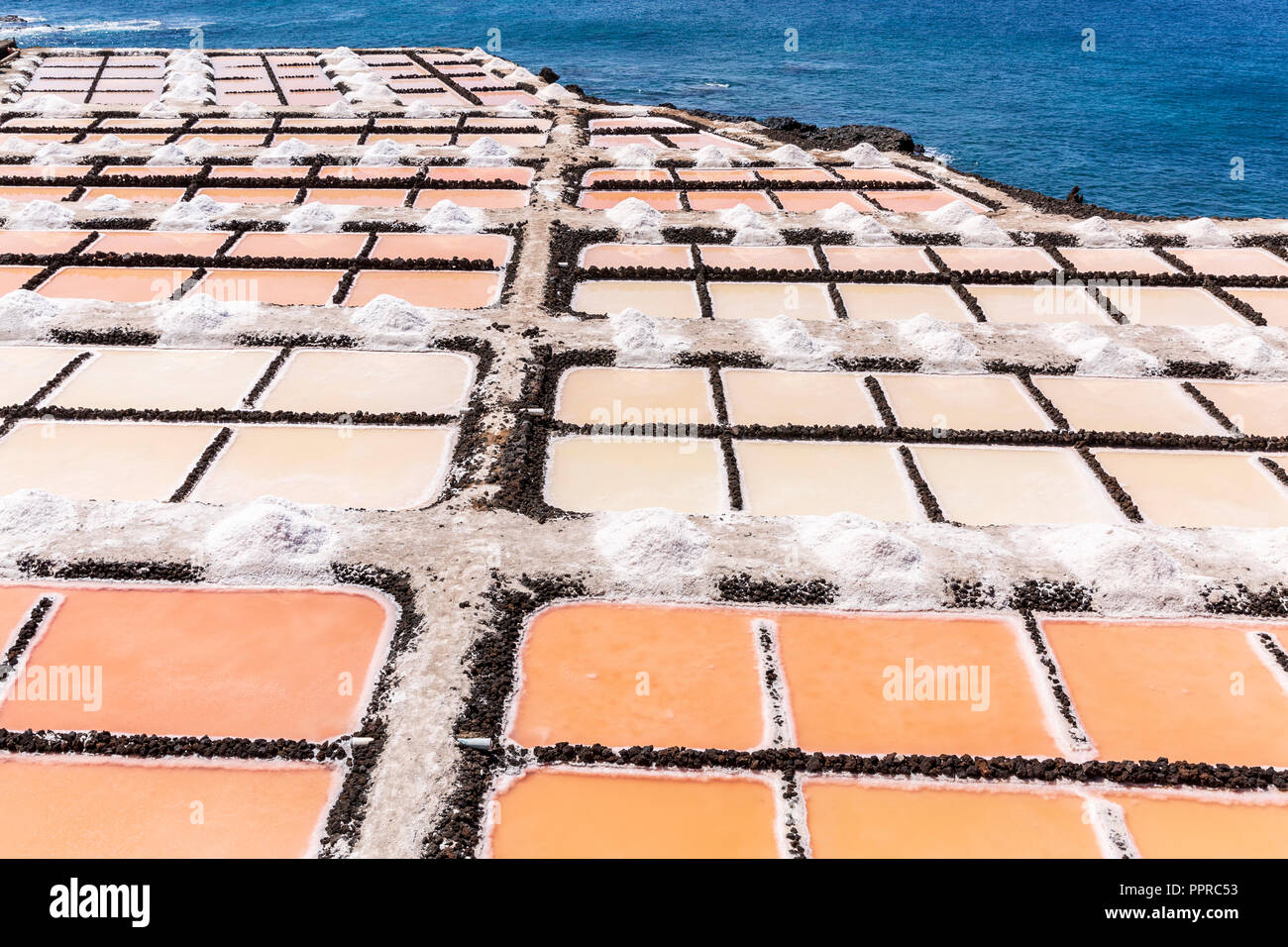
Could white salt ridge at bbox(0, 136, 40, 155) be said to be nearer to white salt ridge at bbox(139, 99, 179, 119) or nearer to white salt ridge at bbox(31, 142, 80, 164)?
white salt ridge at bbox(31, 142, 80, 164)

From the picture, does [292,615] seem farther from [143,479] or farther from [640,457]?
[640,457]

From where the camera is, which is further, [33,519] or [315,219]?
[315,219]

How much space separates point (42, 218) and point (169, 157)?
6.27 m

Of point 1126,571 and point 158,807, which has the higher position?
point 1126,571

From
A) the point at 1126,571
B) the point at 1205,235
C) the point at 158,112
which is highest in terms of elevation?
the point at 158,112

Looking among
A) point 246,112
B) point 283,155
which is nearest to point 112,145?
point 283,155

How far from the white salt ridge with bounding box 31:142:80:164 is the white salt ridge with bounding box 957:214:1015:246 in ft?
88.4

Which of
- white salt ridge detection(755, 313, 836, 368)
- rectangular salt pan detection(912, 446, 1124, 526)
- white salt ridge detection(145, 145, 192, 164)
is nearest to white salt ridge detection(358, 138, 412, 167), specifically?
white salt ridge detection(145, 145, 192, 164)

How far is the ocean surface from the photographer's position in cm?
4725

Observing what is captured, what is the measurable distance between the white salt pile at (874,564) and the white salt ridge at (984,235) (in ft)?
47.8

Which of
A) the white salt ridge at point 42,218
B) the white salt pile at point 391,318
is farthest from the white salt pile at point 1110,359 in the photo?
the white salt ridge at point 42,218

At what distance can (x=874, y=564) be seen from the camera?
13398mm

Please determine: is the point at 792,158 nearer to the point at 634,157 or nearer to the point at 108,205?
the point at 634,157

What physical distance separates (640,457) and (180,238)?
1584 cm
